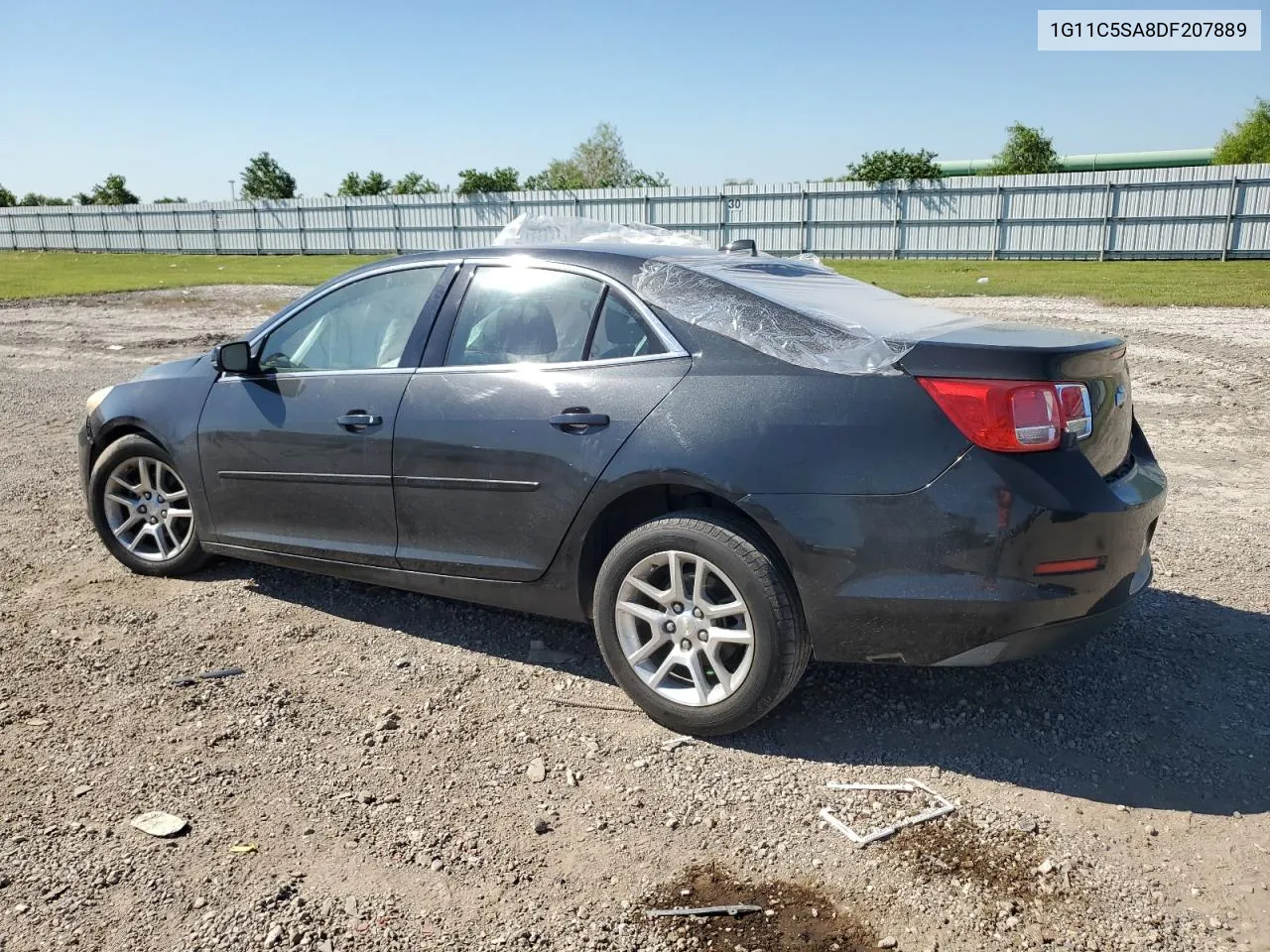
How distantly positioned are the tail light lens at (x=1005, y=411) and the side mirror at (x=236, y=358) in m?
3.00

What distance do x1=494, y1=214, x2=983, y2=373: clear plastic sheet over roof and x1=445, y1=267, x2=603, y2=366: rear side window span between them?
0.28 m

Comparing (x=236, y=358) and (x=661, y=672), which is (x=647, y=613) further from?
(x=236, y=358)

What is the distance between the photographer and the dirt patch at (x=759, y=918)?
8.29 ft

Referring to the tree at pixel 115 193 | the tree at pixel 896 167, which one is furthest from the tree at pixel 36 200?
the tree at pixel 896 167

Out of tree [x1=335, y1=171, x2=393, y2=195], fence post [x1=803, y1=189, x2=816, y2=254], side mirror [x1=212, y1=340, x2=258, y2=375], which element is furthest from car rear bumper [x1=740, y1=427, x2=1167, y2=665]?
tree [x1=335, y1=171, x2=393, y2=195]

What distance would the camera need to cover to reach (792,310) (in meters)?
3.58

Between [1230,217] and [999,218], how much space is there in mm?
6098

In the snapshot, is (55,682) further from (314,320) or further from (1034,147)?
(1034,147)

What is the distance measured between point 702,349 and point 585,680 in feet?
4.60

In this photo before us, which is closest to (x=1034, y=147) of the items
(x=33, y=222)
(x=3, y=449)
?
(x=33, y=222)

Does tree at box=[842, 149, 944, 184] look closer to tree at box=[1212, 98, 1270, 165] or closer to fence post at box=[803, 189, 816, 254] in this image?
fence post at box=[803, 189, 816, 254]

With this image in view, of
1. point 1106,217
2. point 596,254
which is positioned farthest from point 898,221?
point 596,254

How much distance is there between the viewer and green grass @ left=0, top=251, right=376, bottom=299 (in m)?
26.2

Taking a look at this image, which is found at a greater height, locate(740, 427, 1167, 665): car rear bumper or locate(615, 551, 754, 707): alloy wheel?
locate(740, 427, 1167, 665): car rear bumper
